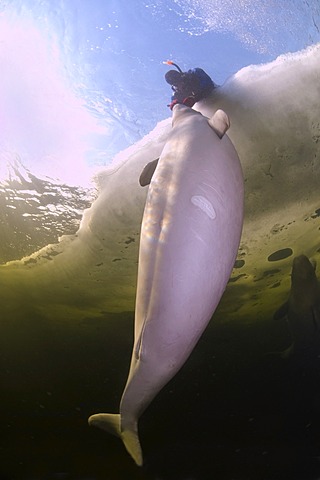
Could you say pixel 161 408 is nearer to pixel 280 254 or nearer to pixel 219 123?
pixel 280 254

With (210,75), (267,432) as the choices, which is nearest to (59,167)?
(210,75)

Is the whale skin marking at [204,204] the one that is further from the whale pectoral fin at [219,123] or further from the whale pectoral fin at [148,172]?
the whale pectoral fin at [148,172]

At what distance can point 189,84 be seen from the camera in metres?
3.89

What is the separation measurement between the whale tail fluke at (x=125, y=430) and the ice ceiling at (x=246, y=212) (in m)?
3.26

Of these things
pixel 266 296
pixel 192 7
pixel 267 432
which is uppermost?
pixel 192 7

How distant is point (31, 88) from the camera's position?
14.1 ft

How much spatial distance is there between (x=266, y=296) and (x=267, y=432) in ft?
19.0

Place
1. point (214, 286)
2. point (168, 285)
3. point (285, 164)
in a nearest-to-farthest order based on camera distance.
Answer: point (168, 285)
point (214, 286)
point (285, 164)

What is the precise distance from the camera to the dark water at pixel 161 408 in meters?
10.4

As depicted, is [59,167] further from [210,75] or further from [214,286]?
[214,286]

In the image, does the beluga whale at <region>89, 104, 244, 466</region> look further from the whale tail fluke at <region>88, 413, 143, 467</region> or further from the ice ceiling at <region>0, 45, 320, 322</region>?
the ice ceiling at <region>0, 45, 320, 322</region>

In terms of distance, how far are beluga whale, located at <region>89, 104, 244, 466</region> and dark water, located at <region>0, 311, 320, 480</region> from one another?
27.0 ft

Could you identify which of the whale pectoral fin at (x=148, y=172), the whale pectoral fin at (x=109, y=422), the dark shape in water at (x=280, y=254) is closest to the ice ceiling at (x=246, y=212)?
the dark shape in water at (x=280, y=254)

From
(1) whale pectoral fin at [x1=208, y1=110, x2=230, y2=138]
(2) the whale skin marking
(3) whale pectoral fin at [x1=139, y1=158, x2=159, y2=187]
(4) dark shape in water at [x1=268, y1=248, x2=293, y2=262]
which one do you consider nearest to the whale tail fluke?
(2) the whale skin marking
